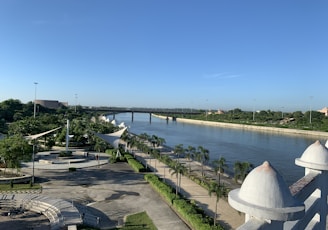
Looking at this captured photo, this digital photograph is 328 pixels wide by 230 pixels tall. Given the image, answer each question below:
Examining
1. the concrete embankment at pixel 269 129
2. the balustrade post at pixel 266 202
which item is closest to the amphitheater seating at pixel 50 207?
the balustrade post at pixel 266 202

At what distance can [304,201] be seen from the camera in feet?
13.8

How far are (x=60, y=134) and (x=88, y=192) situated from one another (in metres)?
27.3

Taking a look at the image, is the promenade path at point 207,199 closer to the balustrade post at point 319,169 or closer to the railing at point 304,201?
the balustrade post at point 319,169

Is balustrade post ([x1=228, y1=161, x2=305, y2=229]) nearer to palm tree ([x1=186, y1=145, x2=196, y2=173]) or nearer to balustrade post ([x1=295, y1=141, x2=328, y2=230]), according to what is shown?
balustrade post ([x1=295, y1=141, x2=328, y2=230])

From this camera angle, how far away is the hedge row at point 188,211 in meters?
16.0

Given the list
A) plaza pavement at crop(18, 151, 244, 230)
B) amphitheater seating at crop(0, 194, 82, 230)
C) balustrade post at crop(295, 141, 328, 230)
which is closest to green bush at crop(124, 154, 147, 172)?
plaza pavement at crop(18, 151, 244, 230)

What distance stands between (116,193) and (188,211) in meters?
7.49

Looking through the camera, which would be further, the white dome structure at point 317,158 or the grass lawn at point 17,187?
the grass lawn at point 17,187

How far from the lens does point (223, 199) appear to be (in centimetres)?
2230

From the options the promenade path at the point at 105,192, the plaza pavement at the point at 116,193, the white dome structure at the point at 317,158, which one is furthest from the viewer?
the plaza pavement at the point at 116,193

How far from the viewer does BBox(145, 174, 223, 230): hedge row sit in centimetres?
1602

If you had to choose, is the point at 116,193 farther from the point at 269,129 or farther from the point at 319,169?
the point at 269,129

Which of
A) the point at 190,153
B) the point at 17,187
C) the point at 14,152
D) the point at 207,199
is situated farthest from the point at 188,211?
the point at 190,153

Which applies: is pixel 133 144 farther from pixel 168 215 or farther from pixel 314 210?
pixel 314 210
